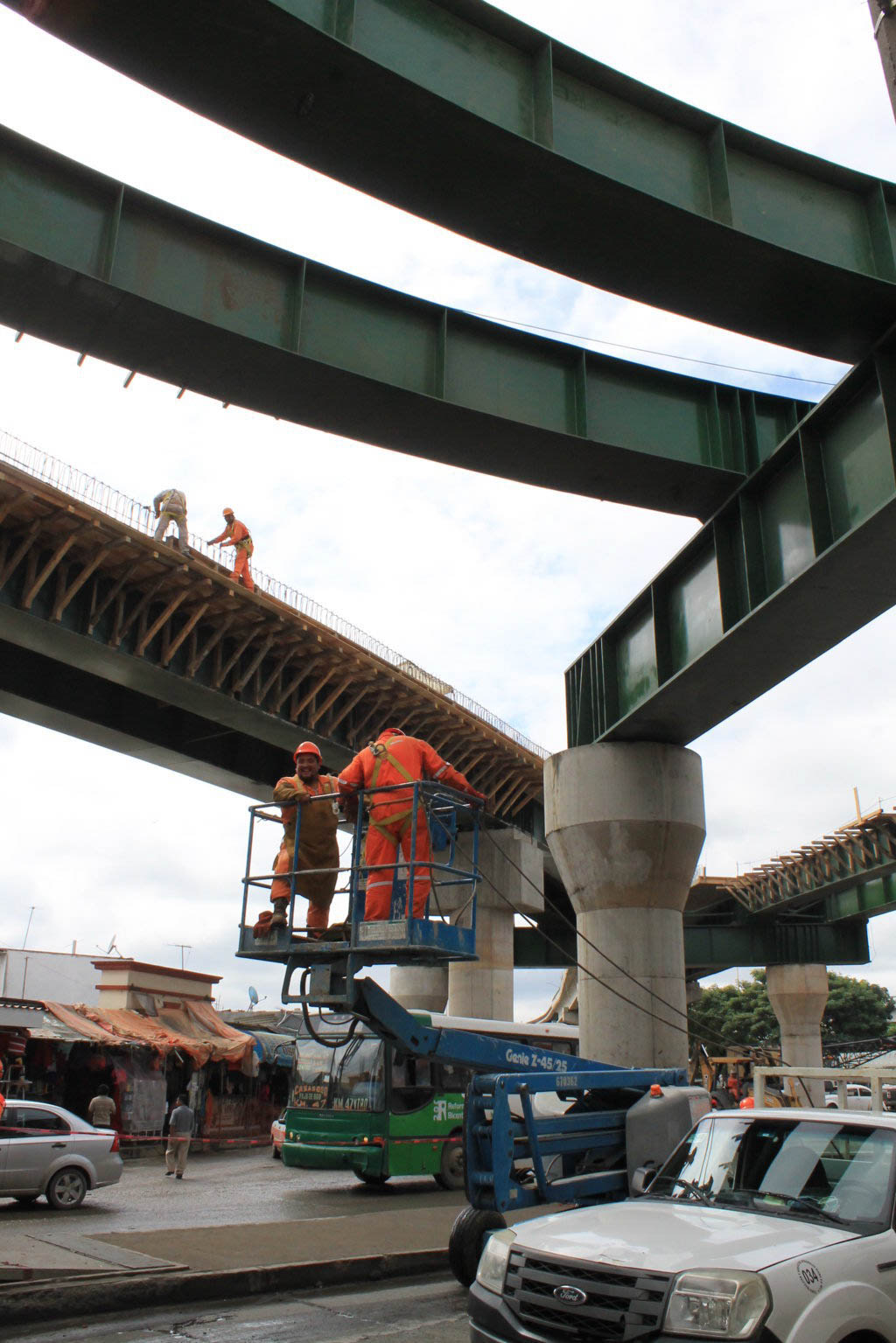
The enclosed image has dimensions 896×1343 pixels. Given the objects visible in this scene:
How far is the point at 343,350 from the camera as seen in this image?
35.5 ft

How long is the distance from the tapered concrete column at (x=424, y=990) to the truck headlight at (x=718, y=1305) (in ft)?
82.7

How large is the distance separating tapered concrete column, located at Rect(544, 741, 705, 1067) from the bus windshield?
4612mm

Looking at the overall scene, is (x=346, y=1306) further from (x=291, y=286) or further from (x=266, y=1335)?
(x=291, y=286)

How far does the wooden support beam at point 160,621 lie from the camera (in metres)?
17.8

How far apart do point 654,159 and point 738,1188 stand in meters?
8.45

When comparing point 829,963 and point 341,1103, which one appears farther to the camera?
point 829,963

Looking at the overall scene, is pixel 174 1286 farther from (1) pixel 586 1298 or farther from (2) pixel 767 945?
(2) pixel 767 945

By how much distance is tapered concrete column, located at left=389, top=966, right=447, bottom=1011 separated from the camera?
29234mm

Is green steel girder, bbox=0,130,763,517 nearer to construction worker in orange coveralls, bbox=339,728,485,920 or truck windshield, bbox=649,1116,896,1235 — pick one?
construction worker in orange coveralls, bbox=339,728,485,920

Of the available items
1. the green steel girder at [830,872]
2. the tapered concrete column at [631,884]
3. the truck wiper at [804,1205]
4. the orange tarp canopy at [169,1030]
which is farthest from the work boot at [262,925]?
the green steel girder at [830,872]

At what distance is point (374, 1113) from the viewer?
653 inches

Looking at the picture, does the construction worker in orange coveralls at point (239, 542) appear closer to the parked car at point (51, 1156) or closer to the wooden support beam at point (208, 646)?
the wooden support beam at point (208, 646)

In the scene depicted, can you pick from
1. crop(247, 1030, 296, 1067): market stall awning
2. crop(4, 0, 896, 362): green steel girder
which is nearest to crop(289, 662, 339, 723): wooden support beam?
crop(247, 1030, 296, 1067): market stall awning

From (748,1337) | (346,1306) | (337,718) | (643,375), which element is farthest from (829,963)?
(748,1337)
